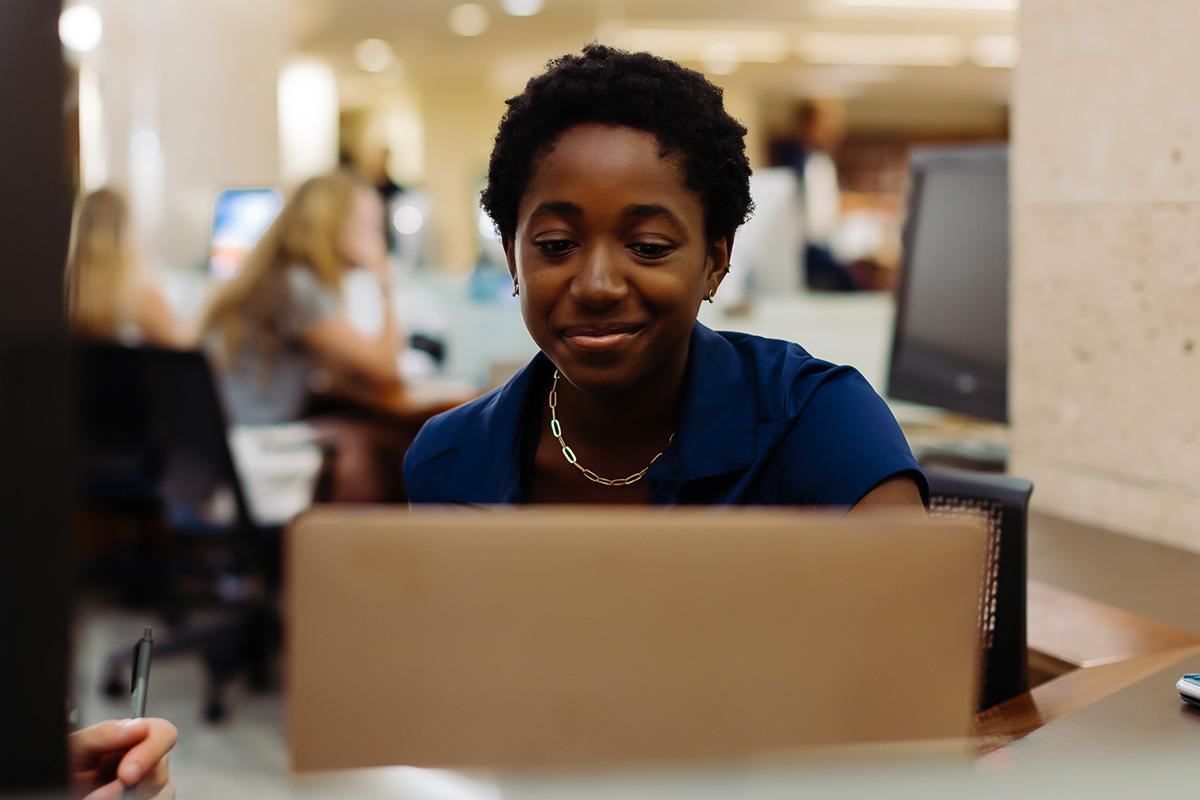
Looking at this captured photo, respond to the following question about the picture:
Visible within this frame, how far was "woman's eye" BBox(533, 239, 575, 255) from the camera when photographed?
3.56 feet

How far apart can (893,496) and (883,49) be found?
10.9 meters

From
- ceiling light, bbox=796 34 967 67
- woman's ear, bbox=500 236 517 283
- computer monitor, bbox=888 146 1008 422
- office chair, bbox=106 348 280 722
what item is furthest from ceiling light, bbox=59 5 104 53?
woman's ear, bbox=500 236 517 283

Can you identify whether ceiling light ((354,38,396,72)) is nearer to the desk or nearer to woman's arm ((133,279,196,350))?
woman's arm ((133,279,196,350))

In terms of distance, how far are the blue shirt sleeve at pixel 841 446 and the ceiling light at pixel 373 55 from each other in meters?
10.5

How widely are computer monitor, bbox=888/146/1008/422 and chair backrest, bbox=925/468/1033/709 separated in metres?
0.85

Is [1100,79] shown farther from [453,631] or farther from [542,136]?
[453,631]

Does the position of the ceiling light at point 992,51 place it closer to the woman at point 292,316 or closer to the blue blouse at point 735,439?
the woman at point 292,316

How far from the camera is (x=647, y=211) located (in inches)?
41.6

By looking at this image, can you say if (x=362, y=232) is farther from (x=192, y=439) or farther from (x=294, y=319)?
(x=192, y=439)

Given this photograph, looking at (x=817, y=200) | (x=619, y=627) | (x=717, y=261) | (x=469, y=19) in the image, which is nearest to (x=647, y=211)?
(x=717, y=261)

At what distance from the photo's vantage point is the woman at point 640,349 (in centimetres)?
106

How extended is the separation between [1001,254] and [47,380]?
2.03 metres

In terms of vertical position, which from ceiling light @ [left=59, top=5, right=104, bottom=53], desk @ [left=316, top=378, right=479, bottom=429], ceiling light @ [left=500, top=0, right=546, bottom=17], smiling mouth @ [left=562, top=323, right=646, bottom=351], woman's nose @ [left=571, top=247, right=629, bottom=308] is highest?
ceiling light @ [left=500, top=0, right=546, bottom=17]

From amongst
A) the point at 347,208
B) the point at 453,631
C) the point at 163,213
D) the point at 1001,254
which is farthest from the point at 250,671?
the point at 163,213
